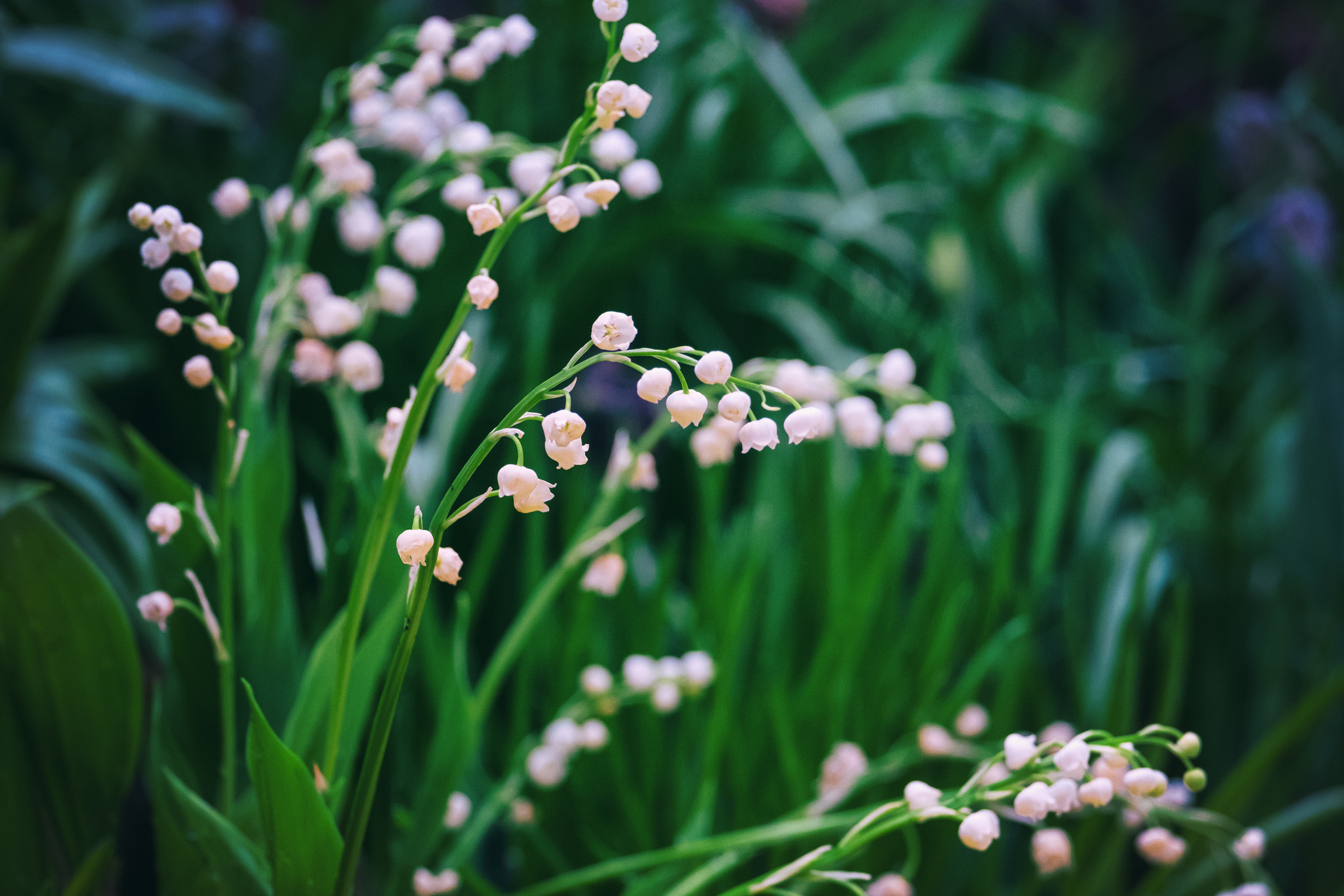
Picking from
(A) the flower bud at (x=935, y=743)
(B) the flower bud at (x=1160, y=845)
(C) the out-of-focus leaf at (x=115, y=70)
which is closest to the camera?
(B) the flower bud at (x=1160, y=845)

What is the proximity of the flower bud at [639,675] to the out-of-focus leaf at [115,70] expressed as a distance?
1.57ft

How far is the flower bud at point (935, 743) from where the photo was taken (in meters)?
0.39

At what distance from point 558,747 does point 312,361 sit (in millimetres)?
174

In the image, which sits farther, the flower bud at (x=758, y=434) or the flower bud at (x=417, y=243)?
the flower bud at (x=417, y=243)

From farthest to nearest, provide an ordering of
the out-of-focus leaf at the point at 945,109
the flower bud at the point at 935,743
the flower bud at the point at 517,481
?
1. the out-of-focus leaf at the point at 945,109
2. the flower bud at the point at 935,743
3. the flower bud at the point at 517,481

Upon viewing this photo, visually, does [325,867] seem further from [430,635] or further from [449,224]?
[449,224]

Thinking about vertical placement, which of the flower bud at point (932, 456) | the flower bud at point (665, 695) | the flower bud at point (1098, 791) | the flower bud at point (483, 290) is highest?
the flower bud at point (483, 290)

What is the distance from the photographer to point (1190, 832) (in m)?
0.45

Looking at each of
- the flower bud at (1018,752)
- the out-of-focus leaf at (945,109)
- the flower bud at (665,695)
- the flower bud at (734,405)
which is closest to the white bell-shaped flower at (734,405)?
the flower bud at (734,405)

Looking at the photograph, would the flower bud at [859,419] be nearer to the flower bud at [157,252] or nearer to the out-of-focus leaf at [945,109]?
the flower bud at [157,252]

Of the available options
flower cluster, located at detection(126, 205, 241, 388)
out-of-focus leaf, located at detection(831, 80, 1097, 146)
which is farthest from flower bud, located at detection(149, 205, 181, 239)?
out-of-focus leaf, located at detection(831, 80, 1097, 146)

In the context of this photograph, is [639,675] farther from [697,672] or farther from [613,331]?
[613,331]

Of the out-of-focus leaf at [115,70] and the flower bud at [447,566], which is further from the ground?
the out-of-focus leaf at [115,70]

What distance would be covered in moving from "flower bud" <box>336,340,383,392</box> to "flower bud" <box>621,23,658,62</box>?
14cm
